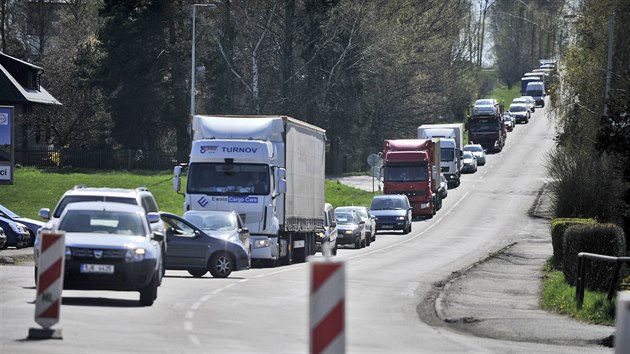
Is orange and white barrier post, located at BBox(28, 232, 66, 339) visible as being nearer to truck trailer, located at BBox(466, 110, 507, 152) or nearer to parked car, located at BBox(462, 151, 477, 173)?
parked car, located at BBox(462, 151, 477, 173)

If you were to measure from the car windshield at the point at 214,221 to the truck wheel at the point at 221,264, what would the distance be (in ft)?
5.68

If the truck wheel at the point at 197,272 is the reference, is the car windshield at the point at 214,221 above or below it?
above

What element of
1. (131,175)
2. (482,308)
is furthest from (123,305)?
(131,175)

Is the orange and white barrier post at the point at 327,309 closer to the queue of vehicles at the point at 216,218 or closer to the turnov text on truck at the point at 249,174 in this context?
the queue of vehicles at the point at 216,218

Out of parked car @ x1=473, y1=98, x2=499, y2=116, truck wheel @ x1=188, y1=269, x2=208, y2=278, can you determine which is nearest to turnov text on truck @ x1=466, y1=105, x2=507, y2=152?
parked car @ x1=473, y1=98, x2=499, y2=116

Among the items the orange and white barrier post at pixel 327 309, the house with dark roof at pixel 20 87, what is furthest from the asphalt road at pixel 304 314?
the house with dark roof at pixel 20 87

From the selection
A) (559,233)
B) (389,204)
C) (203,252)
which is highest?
(559,233)

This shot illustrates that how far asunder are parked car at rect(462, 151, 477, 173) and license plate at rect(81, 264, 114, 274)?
70922mm

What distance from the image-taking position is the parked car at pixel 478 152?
9200 centimetres

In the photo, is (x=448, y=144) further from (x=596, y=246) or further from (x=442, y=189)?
(x=596, y=246)

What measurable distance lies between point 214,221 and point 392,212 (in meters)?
27.2

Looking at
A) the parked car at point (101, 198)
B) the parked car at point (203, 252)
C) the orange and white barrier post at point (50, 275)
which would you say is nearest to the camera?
the orange and white barrier post at point (50, 275)

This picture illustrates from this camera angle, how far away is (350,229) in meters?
47.1

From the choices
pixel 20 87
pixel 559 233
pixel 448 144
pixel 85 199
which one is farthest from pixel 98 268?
pixel 448 144
